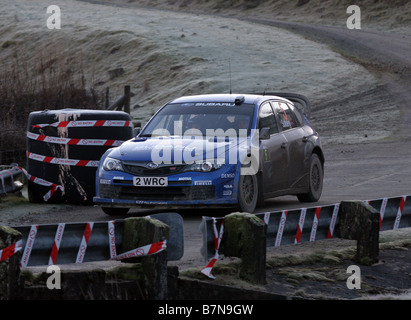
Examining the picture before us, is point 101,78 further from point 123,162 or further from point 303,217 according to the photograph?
point 303,217

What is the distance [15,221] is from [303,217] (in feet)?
15.5

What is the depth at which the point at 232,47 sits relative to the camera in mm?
48062

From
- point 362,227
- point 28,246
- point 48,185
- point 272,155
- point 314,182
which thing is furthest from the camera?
point 314,182

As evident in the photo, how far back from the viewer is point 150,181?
11992 mm

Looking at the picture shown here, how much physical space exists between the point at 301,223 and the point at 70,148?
5.64 m

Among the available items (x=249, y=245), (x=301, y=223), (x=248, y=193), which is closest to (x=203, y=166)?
(x=248, y=193)

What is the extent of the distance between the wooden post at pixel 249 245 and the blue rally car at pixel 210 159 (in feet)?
13.3

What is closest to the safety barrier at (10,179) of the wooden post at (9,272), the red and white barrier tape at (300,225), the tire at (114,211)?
the tire at (114,211)

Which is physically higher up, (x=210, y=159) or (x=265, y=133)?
(x=265, y=133)

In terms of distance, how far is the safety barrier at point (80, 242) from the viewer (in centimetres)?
693

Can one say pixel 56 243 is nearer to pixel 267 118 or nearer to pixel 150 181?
pixel 150 181

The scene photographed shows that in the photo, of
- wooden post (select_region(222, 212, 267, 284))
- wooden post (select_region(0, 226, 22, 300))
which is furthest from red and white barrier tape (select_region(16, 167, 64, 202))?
wooden post (select_region(0, 226, 22, 300))

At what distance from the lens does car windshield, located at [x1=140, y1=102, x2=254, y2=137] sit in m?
13.0

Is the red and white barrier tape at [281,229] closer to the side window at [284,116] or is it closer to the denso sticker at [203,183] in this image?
the denso sticker at [203,183]
